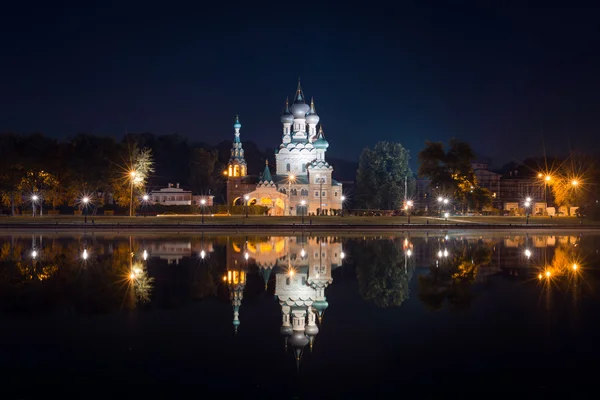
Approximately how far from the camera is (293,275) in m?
21.6

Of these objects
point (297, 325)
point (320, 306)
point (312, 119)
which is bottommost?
point (297, 325)

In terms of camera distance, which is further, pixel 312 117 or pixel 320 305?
pixel 312 117

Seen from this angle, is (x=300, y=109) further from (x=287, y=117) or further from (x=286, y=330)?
(x=286, y=330)

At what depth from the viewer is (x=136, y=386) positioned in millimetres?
9328

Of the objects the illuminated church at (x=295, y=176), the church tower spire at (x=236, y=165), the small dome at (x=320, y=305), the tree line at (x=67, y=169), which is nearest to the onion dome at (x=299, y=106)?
the illuminated church at (x=295, y=176)

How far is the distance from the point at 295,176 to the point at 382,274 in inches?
2595

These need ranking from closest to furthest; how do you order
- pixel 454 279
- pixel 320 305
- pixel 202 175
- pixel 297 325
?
pixel 297 325
pixel 320 305
pixel 454 279
pixel 202 175

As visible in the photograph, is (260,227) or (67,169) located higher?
(67,169)

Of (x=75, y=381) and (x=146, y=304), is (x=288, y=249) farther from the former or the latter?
(x=75, y=381)

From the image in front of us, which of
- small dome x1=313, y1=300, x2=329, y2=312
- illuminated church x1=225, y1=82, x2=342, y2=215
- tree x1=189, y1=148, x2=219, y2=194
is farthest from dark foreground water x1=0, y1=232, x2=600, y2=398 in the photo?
tree x1=189, y1=148, x2=219, y2=194

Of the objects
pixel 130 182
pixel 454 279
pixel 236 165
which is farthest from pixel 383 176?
pixel 454 279

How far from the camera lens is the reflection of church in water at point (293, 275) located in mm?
13289

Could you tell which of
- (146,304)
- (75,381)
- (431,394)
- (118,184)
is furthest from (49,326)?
(118,184)

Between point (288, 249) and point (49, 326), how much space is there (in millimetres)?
19652
